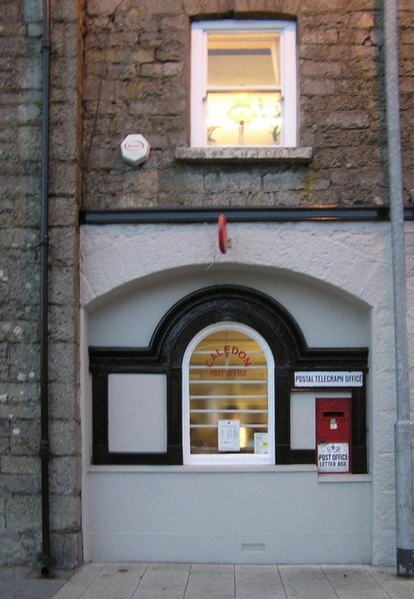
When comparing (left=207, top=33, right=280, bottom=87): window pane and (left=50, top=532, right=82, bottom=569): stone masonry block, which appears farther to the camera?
(left=207, top=33, right=280, bottom=87): window pane

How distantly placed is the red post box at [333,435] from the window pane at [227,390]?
58cm

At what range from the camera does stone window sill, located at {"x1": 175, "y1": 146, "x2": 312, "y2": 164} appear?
20.1 feet

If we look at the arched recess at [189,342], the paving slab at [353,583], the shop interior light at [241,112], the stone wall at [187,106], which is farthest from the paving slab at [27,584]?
the shop interior light at [241,112]

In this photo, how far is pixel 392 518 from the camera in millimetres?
5930

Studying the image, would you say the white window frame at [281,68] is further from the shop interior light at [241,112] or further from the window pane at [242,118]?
the shop interior light at [241,112]

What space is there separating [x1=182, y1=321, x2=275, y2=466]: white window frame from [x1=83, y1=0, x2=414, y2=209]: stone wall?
1.34 m

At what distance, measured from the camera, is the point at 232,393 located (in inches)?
254

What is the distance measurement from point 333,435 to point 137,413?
2.05 meters

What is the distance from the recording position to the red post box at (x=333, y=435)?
623 cm

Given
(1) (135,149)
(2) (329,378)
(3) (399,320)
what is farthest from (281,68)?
(2) (329,378)

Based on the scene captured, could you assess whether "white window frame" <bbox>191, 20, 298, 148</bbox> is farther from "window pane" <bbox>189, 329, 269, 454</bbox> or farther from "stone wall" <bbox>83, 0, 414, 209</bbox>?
"window pane" <bbox>189, 329, 269, 454</bbox>

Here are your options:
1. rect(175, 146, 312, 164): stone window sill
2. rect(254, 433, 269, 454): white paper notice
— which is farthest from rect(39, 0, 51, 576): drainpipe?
rect(254, 433, 269, 454): white paper notice

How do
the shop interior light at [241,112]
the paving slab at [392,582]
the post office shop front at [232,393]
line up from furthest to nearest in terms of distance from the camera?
the shop interior light at [241,112], the post office shop front at [232,393], the paving slab at [392,582]

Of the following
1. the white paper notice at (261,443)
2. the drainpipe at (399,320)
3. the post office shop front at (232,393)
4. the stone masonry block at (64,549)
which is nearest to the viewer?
the drainpipe at (399,320)
